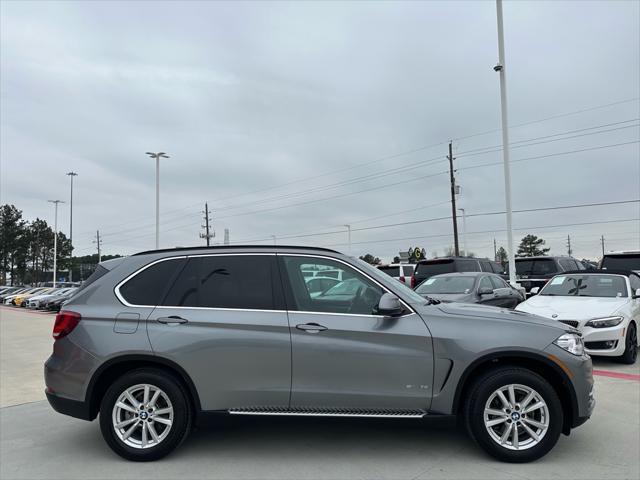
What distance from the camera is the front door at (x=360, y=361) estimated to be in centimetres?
389

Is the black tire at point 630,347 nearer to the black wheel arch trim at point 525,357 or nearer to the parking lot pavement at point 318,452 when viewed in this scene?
the parking lot pavement at point 318,452

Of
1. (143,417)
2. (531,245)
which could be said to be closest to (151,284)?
(143,417)

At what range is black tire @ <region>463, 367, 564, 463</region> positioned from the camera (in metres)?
3.84

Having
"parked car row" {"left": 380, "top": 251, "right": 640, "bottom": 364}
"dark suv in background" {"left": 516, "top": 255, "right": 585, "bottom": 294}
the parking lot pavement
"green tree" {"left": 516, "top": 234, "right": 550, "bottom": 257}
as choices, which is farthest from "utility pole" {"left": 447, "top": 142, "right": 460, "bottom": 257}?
"green tree" {"left": 516, "top": 234, "right": 550, "bottom": 257}

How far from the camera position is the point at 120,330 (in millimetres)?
4094

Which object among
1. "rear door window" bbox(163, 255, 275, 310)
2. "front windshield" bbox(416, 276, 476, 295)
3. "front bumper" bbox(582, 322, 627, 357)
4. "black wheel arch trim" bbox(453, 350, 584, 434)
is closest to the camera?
"black wheel arch trim" bbox(453, 350, 584, 434)

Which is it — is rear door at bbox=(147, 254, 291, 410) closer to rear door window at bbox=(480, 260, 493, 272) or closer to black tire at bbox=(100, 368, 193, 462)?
black tire at bbox=(100, 368, 193, 462)

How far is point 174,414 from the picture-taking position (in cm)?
400

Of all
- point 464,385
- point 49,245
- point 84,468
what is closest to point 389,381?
point 464,385

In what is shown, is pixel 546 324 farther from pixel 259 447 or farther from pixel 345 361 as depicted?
pixel 259 447

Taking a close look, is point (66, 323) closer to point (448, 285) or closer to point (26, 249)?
point (448, 285)

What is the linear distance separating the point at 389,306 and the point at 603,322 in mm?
5435

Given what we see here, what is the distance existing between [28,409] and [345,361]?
4392 mm

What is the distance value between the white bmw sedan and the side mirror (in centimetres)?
471
